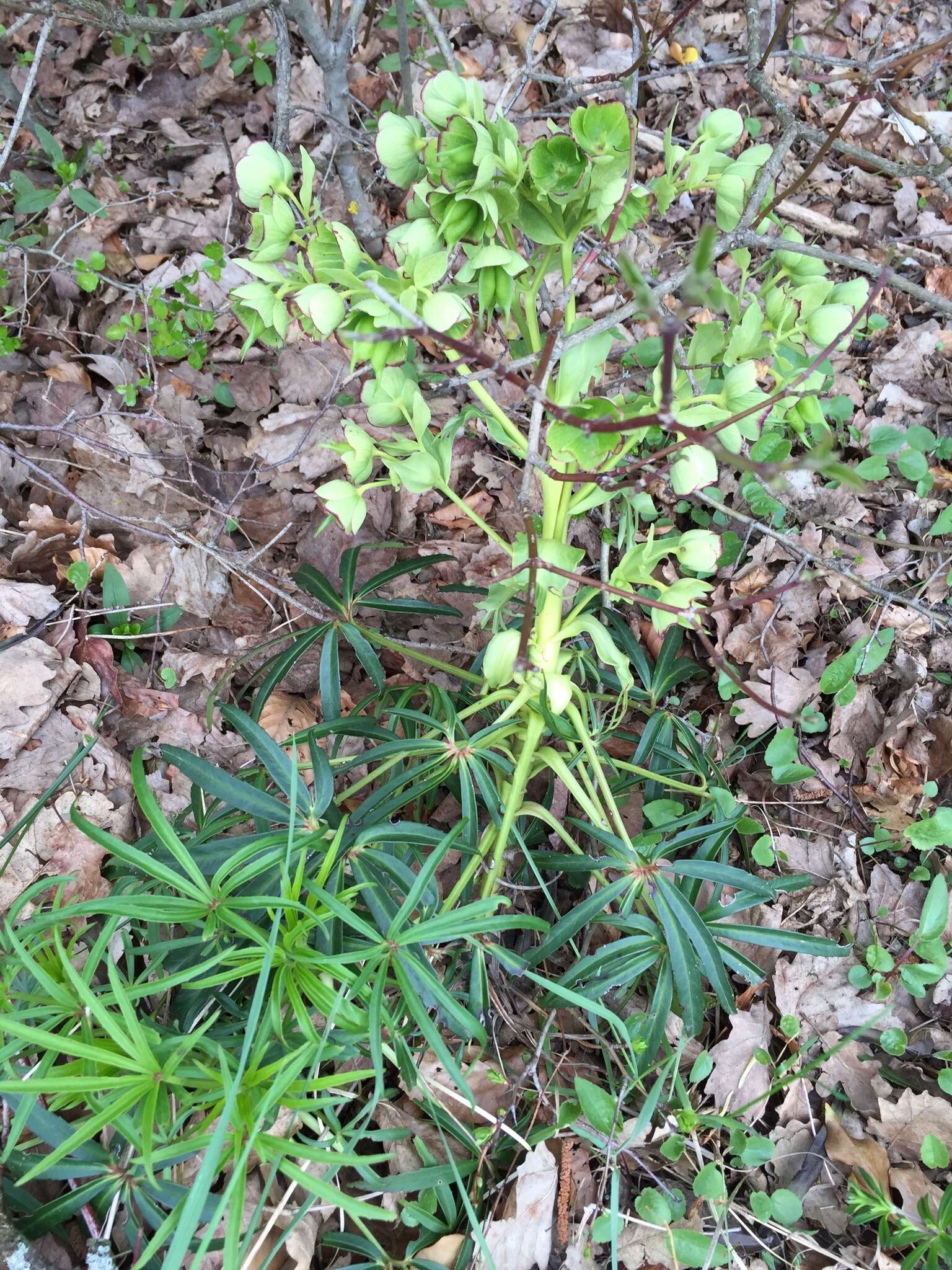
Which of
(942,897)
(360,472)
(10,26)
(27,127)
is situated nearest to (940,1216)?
(942,897)

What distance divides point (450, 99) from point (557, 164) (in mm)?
107

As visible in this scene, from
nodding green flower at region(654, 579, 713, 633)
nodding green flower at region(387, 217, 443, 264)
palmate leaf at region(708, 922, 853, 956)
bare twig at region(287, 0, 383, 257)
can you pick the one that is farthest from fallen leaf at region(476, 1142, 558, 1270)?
bare twig at region(287, 0, 383, 257)

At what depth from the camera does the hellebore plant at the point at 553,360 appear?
692mm

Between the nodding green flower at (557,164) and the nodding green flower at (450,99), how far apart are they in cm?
6

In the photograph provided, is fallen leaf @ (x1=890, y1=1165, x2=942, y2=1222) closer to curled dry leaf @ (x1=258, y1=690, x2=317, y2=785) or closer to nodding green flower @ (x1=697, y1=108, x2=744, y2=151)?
curled dry leaf @ (x1=258, y1=690, x2=317, y2=785)

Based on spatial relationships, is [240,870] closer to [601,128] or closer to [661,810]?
[661,810]

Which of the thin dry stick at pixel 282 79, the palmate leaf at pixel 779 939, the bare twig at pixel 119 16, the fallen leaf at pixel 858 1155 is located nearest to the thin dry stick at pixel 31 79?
the bare twig at pixel 119 16

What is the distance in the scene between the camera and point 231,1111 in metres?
0.73

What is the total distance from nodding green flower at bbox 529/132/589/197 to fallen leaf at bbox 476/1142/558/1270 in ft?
3.47

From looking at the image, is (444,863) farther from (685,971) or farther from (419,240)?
(419,240)

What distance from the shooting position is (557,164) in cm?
69

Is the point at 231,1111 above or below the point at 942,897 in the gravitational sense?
above

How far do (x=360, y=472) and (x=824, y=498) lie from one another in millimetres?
1042

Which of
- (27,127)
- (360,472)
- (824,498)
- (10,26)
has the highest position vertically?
(10,26)
